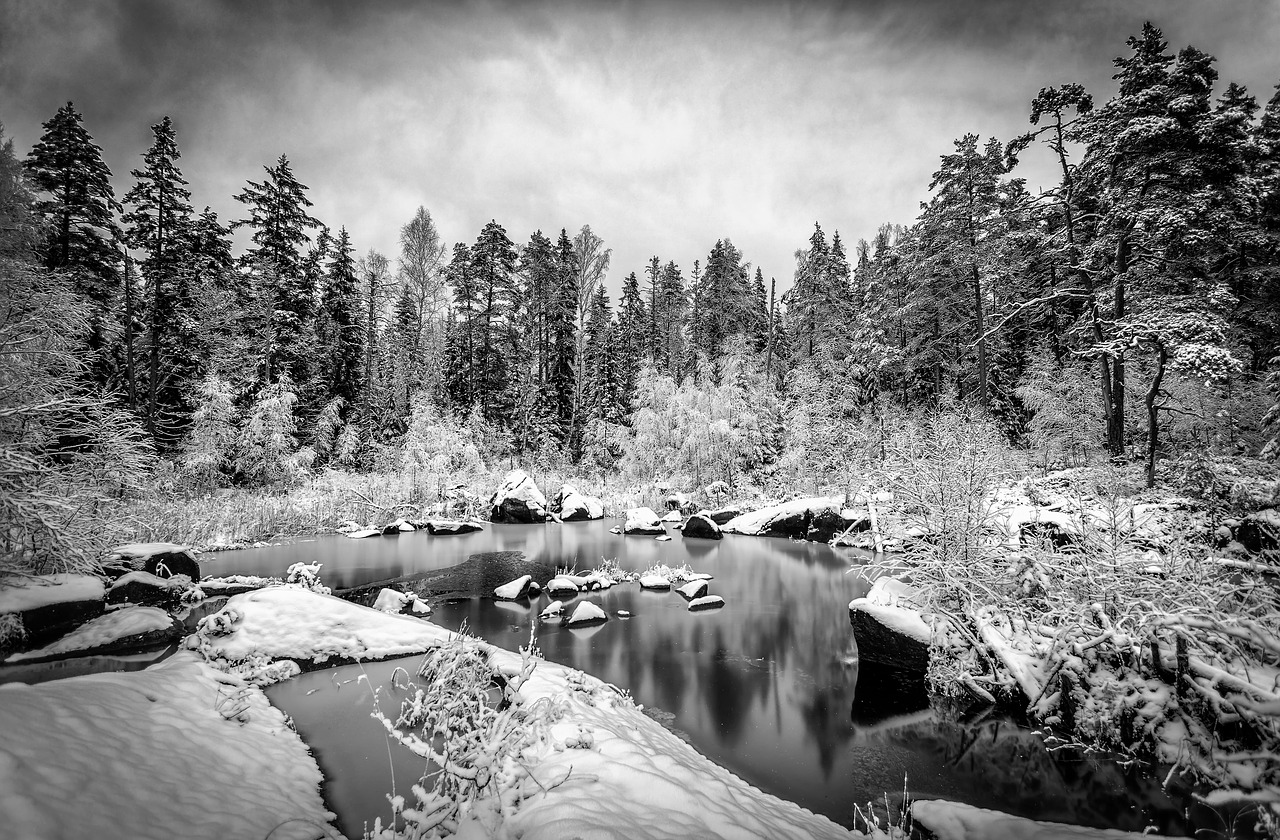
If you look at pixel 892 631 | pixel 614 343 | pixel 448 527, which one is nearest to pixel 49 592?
pixel 448 527

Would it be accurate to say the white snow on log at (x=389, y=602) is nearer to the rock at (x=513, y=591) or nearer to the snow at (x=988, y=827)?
the rock at (x=513, y=591)

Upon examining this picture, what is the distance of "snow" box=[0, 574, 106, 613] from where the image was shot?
6617mm

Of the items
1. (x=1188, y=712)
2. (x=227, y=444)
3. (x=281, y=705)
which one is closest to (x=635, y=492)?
(x=227, y=444)

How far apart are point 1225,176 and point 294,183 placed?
33646mm

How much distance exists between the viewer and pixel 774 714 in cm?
649

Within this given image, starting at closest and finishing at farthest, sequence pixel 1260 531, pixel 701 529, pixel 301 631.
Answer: pixel 1260 531 → pixel 301 631 → pixel 701 529

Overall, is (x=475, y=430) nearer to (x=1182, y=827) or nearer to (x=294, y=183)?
(x=294, y=183)

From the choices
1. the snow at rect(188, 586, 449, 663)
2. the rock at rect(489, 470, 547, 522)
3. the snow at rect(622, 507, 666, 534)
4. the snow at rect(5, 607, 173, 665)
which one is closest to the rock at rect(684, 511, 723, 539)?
the snow at rect(622, 507, 666, 534)

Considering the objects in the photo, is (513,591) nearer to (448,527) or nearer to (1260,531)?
(448,527)

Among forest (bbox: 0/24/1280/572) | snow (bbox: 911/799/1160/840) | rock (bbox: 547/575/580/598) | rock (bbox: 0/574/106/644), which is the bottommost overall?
rock (bbox: 547/575/580/598)

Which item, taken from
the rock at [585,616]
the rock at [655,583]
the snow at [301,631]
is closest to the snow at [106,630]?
the snow at [301,631]

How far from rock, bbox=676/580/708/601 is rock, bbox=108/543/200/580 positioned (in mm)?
10671

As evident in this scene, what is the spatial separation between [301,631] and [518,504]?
47.0 feet

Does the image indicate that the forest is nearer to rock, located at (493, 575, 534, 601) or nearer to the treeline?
the treeline
